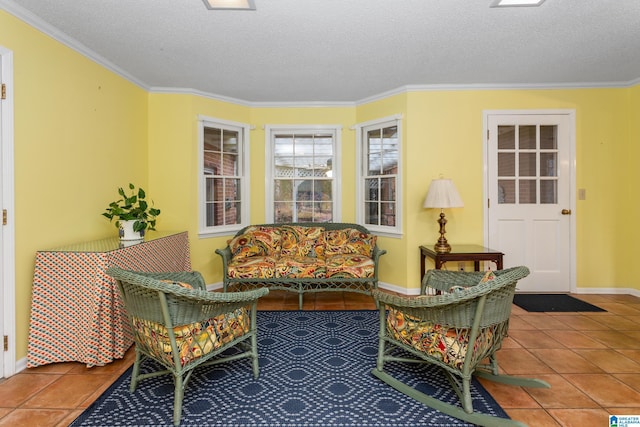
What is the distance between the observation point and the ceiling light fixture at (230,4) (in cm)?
246

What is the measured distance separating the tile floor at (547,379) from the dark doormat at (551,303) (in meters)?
0.28

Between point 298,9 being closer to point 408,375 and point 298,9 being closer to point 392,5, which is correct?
point 392,5

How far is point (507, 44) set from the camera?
3.14 m

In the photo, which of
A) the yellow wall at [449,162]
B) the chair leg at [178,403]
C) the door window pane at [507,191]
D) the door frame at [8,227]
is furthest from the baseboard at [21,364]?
the door window pane at [507,191]

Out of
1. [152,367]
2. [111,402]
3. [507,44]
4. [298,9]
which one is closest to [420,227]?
[507,44]

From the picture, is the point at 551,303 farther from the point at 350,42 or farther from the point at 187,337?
the point at 187,337

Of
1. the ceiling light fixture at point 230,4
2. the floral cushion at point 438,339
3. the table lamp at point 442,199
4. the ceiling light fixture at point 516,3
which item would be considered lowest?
the floral cushion at point 438,339

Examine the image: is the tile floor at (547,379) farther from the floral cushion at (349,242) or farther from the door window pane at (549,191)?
the floral cushion at (349,242)

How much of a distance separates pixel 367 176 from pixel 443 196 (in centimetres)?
130

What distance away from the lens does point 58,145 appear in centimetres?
282

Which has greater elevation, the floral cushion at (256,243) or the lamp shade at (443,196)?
the lamp shade at (443,196)

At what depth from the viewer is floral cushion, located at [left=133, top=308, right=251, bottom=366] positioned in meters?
1.92

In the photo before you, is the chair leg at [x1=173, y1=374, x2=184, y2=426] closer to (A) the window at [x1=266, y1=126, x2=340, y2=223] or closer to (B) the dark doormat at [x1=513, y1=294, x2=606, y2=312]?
(A) the window at [x1=266, y1=126, x2=340, y2=223]

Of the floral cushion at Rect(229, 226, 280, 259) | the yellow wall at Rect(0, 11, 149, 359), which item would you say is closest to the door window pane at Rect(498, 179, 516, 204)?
the floral cushion at Rect(229, 226, 280, 259)
